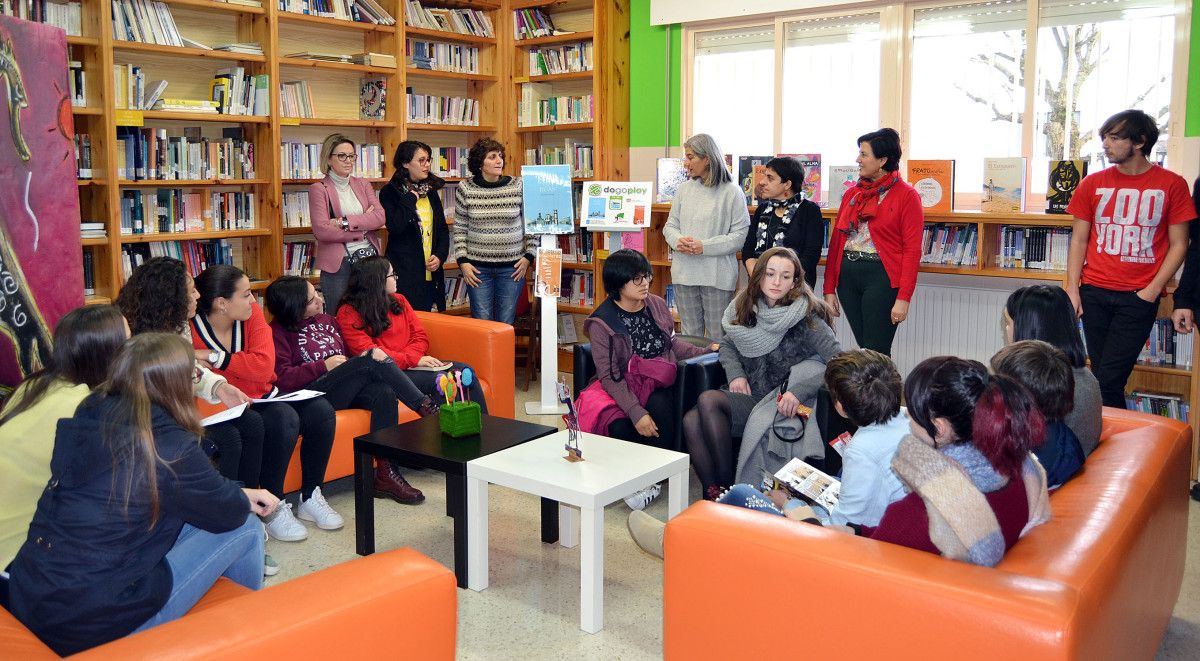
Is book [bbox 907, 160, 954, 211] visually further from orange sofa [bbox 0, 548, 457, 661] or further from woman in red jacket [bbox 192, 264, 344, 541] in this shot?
orange sofa [bbox 0, 548, 457, 661]

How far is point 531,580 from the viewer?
3537 millimetres

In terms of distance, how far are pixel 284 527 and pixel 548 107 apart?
4027 millimetres

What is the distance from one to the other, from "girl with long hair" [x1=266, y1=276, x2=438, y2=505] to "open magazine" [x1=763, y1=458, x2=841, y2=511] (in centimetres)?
186

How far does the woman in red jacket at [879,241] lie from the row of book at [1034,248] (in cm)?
78

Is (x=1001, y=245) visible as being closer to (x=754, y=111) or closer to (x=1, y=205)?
(x=754, y=111)

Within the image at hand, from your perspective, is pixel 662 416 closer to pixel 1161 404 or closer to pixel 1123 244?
pixel 1123 244

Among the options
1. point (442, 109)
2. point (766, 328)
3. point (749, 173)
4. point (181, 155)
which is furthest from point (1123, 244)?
point (181, 155)

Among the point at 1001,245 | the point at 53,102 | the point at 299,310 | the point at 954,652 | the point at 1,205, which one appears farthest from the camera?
the point at 1001,245

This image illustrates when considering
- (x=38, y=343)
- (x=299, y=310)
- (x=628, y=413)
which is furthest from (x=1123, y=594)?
(x=38, y=343)

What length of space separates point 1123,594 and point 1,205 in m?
3.68

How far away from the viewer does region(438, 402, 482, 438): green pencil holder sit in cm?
371

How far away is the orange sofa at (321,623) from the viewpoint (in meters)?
1.72

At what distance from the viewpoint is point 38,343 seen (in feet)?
12.7

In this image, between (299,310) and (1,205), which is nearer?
(1,205)
